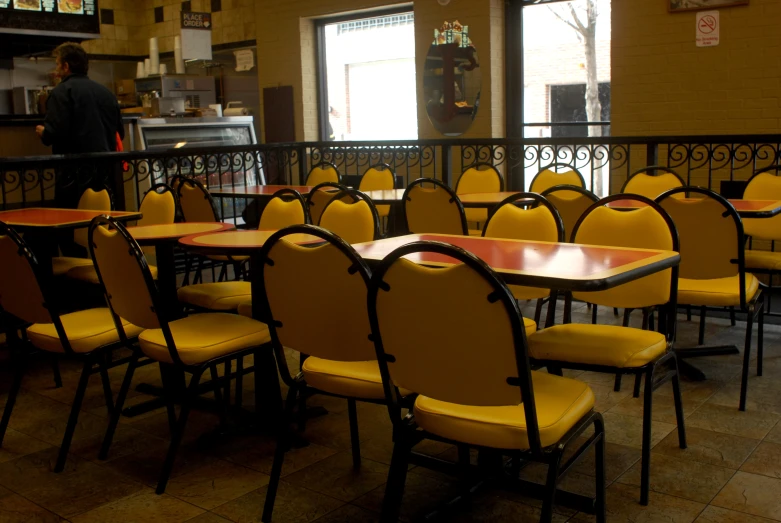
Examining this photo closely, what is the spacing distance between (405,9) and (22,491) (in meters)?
7.16

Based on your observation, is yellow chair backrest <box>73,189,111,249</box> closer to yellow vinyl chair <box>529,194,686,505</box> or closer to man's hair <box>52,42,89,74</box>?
man's hair <box>52,42,89,74</box>

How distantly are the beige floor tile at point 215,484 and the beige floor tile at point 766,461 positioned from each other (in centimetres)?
161

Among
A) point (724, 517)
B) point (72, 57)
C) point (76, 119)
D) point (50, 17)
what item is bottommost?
point (724, 517)

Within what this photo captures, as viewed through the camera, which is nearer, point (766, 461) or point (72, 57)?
point (766, 461)

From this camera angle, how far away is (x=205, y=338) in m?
2.80

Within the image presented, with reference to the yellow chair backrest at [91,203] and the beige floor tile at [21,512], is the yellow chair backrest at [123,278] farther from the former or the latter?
the yellow chair backrest at [91,203]

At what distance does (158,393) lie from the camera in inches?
145

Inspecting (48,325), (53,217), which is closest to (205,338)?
(48,325)

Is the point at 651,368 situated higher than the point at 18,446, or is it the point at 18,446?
the point at 651,368

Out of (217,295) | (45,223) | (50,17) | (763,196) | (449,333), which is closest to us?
(449,333)

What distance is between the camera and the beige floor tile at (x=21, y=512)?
8.34 feet

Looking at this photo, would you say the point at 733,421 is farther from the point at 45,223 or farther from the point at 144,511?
the point at 45,223

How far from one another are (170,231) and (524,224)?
4.94 feet

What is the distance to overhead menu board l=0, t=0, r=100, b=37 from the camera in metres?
7.70
